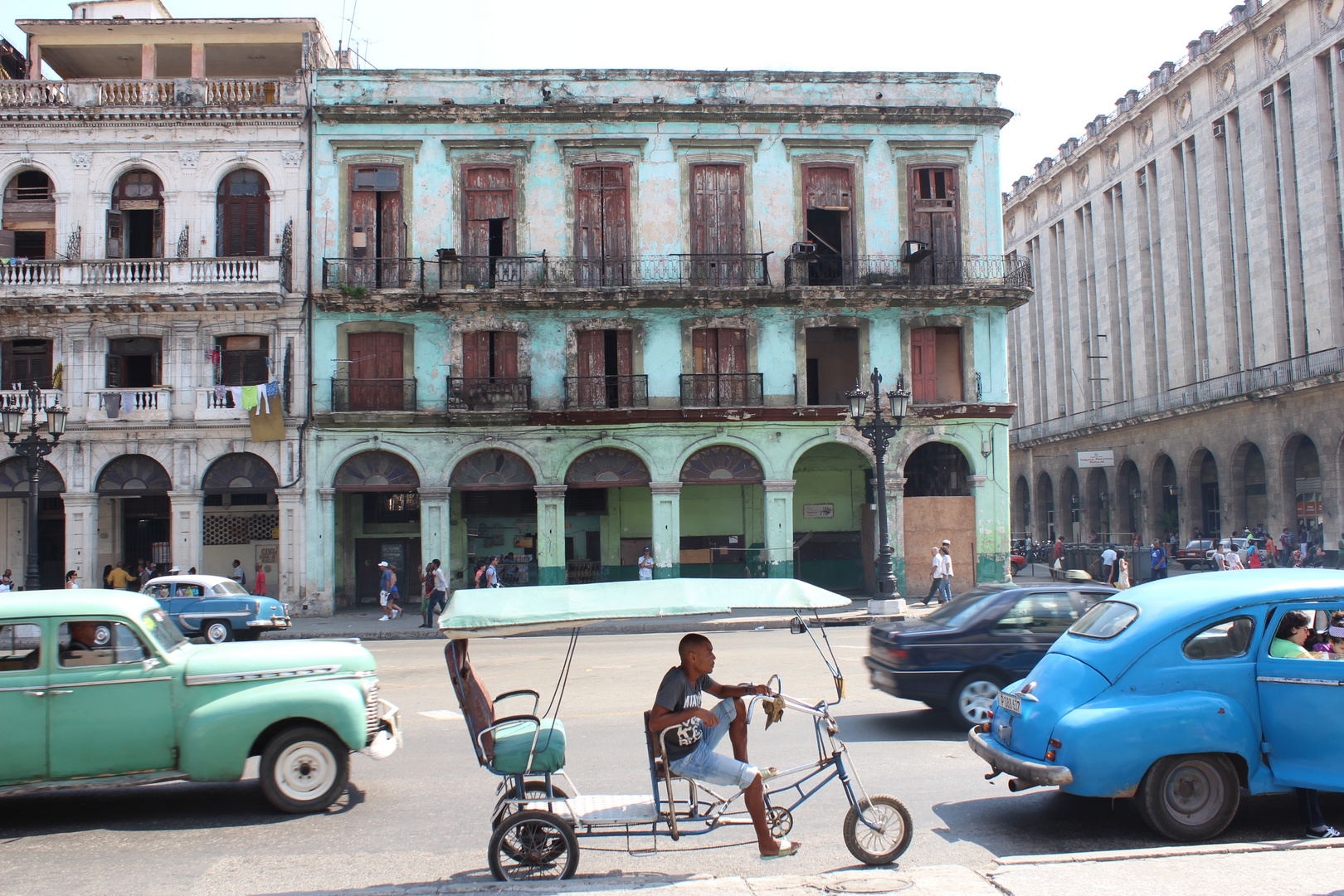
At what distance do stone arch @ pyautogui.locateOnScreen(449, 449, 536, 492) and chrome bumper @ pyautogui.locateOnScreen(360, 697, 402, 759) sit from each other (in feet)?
63.0

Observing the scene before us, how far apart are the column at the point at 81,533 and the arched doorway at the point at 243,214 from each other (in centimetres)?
741

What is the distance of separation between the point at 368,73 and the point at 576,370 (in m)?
9.89

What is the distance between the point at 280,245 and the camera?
27.5m

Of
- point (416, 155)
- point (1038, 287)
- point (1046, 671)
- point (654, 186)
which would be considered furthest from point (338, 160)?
point (1038, 287)

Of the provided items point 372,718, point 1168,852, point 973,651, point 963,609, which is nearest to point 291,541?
point 372,718

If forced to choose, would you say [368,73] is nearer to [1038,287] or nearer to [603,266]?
[603,266]

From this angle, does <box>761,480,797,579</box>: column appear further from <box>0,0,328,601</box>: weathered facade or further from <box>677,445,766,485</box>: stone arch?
<box>0,0,328,601</box>: weathered facade

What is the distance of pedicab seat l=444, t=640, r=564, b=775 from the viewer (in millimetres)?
6418

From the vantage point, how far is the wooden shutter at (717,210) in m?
28.3

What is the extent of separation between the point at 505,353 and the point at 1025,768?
22613 millimetres

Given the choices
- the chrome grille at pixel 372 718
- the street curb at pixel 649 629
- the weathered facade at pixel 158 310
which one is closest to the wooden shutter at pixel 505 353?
the weathered facade at pixel 158 310

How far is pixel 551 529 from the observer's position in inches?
1093

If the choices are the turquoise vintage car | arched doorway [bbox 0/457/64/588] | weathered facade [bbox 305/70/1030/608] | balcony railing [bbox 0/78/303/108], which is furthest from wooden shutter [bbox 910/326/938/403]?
arched doorway [bbox 0/457/64/588]

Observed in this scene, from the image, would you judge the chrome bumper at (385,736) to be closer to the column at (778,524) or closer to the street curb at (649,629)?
the street curb at (649,629)
